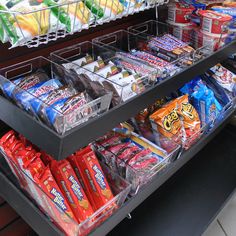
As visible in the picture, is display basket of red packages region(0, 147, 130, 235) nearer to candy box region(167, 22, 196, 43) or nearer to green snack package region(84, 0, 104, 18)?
green snack package region(84, 0, 104, 18)

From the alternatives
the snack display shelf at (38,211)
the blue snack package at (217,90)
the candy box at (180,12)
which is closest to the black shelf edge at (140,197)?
the snack display shelf at (38,211)

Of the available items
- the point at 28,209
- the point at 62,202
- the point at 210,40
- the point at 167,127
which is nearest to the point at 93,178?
the point at 62,202

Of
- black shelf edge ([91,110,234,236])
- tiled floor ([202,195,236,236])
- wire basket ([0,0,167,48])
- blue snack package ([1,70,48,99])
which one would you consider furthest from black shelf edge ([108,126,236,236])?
wire basket ([0,0,167,48])

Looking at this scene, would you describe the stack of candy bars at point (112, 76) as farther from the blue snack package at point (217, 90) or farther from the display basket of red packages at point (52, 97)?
the blue snack package at point (217, 90)

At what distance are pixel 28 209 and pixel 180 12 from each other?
121 cm

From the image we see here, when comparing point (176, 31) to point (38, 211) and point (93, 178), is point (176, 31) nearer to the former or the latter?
point (93, 178)

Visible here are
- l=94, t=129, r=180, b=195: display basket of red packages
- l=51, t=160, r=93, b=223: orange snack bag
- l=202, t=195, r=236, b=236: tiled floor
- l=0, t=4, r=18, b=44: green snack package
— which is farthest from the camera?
l=202, t=195, r=236, b=236: tiled floor

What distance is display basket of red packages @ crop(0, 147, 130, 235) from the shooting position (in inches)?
39.6

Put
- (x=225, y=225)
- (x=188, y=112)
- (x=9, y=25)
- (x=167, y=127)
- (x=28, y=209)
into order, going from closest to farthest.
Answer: (x=9, y=25) < (x=28, y=209) < (x=167, y=127) < (x=188, y=112) < (x=225, y=225)

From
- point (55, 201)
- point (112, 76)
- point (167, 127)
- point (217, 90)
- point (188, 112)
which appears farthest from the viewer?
point (217, 90)

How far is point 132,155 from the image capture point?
4.26ft

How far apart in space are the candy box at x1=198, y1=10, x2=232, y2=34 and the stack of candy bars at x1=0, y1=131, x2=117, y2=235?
3.06 feet

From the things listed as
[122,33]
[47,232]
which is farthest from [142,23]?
[47,232]

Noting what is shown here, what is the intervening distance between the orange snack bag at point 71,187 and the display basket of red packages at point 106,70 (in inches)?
11.1
